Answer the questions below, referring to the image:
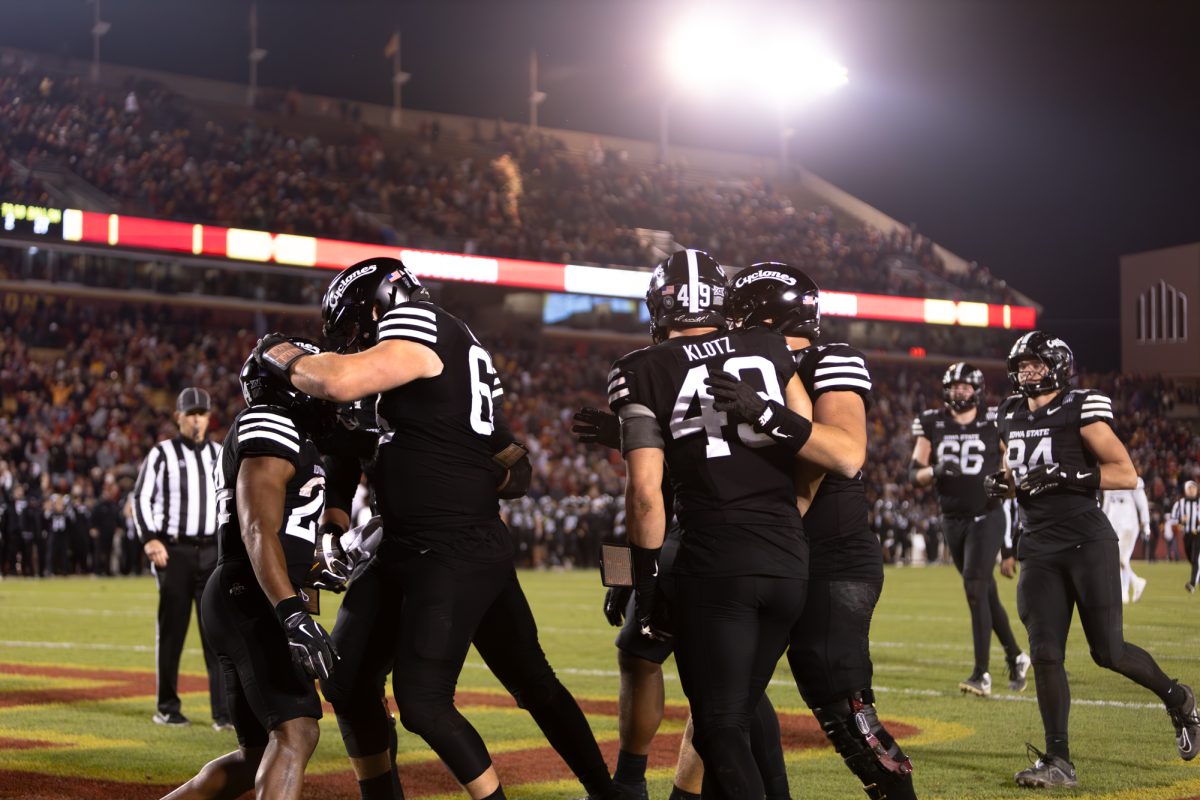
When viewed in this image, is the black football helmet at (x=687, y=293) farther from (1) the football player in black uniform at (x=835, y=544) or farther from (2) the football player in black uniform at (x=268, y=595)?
(2) the football player in black uniform at (x=268, y=595)

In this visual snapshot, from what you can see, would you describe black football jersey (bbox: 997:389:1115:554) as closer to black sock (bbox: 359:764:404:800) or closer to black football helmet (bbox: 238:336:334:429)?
black sock (bbox: 359:764:404:800)

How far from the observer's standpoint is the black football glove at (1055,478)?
19.9ft

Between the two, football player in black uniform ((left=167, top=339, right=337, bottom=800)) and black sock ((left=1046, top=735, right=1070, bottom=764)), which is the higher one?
football player in black uniform ((left=167, top=339, right=337, bottom=800))

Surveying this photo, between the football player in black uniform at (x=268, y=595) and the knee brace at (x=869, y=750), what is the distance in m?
1.55

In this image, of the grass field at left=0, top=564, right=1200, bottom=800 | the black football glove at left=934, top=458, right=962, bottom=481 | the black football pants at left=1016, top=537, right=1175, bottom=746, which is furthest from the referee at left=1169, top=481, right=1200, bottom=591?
the black football pants at left=1016, top=537, right=1175, bottom=746

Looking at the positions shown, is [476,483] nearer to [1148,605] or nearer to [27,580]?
[1148,605]

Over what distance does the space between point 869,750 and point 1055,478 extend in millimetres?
2452

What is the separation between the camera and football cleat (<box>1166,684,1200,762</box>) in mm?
5875

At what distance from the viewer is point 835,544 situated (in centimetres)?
447

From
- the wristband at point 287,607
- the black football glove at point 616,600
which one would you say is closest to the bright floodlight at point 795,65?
the black football glove at point 616,600

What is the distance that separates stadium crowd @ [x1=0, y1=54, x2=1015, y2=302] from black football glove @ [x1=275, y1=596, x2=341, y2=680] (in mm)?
22573

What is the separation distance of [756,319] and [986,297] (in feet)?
117

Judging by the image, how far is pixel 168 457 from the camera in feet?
25.9

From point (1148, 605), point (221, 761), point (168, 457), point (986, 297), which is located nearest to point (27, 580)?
point (168, 457)
